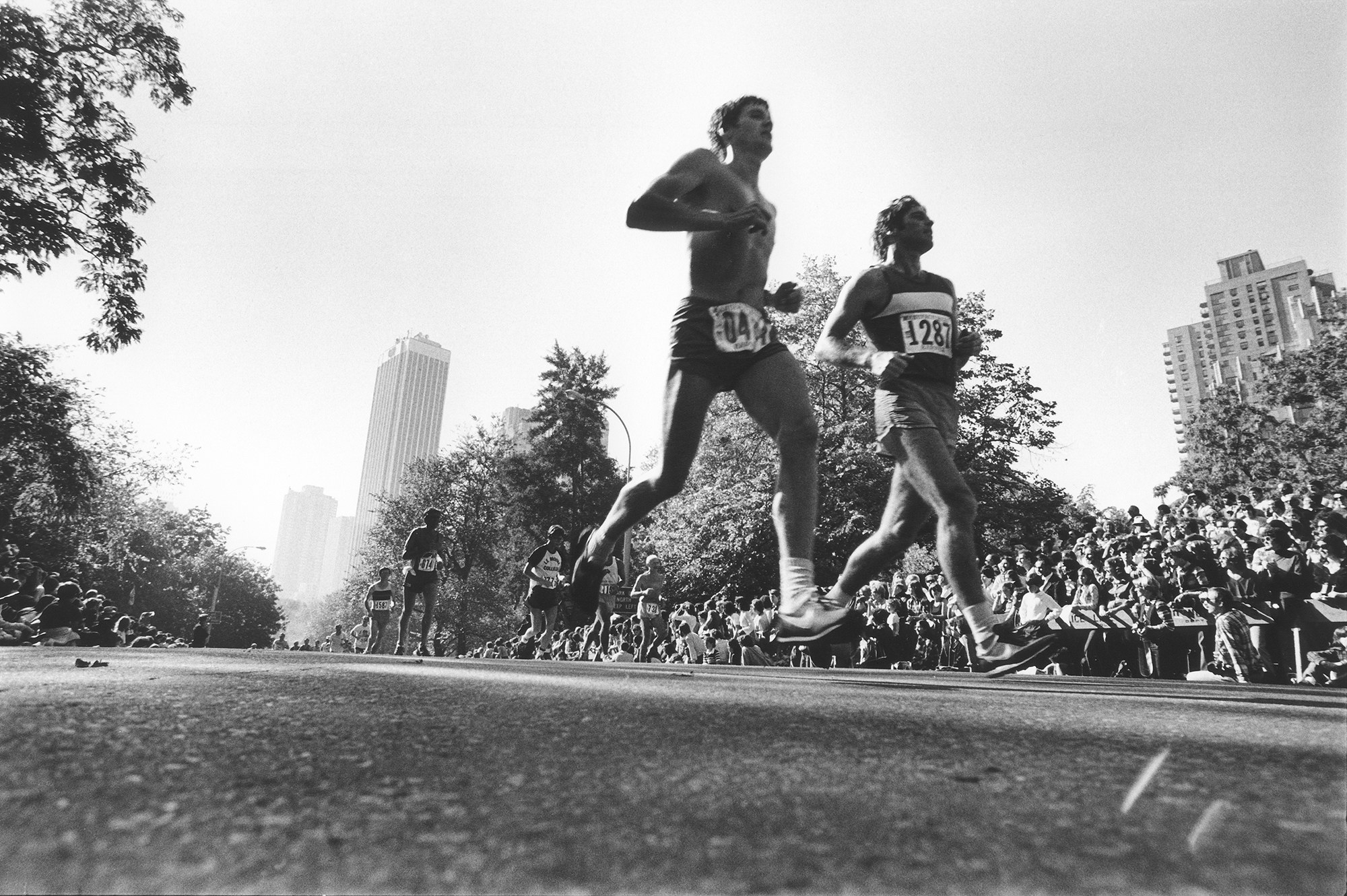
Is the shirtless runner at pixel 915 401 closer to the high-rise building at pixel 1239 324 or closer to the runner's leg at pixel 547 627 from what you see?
the runner's leg at pixel 547 627

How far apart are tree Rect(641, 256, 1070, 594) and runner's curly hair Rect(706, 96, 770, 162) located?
17908 mm

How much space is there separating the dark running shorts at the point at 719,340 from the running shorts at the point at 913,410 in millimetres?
802

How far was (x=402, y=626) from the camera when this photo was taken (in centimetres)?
1114

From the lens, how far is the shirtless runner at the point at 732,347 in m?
3.27

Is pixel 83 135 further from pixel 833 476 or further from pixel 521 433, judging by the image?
pixel 521 433

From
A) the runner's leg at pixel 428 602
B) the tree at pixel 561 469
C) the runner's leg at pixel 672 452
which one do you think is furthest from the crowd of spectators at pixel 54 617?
the tree at pixel 561 469

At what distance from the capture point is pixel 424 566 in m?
10.3

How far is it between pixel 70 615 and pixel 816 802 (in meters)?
13.9

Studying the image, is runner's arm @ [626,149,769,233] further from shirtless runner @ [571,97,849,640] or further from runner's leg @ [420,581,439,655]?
runner's leg @ [420,581,439,655]

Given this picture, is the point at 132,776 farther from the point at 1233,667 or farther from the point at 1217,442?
the point at 1217,442

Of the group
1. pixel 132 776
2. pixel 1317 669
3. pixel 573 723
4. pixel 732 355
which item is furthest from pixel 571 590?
pixel 1317 669

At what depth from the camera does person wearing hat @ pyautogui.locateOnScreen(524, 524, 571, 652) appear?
11.0 m

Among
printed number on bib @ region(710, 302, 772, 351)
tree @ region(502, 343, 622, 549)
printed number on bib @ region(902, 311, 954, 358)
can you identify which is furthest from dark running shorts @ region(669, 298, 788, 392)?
tree @ region(502, 343, 622, 549)

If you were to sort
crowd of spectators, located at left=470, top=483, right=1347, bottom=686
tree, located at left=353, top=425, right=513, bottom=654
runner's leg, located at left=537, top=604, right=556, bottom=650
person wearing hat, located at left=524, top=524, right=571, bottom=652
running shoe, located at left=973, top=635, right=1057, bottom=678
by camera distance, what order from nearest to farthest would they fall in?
running shoe, located at left=973, top=635, right=1057, bottom=678, crowd of spectators, located at left=470, top=483, right=1347, bottom=686, person wearing hat, located at left=524, top=524, right=571, bottom=652, runner's leg, located at left=537, top=604, right=556, bottom=650, tree, located at left=353, top=425, right=513, bottom=654
